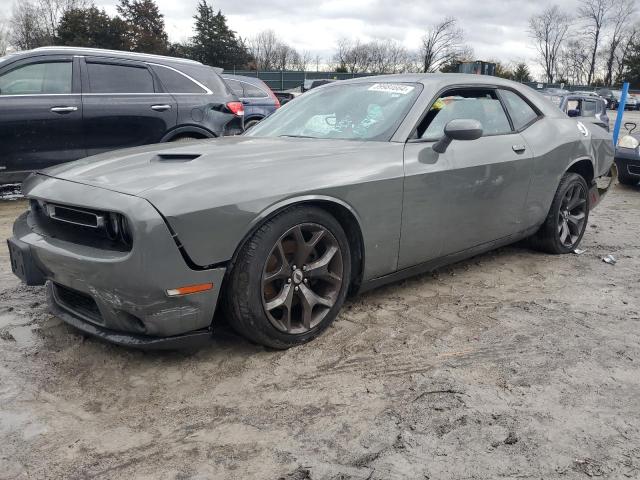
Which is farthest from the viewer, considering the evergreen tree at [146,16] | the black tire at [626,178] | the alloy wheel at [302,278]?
the evergreen tree at [146,16]

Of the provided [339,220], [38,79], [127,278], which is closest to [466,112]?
[339,220]

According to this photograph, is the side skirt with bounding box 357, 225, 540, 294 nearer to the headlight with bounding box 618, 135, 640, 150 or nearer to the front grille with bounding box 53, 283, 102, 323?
the front grille with bounding box 53, 283, 102, 323

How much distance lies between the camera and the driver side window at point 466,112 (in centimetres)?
344

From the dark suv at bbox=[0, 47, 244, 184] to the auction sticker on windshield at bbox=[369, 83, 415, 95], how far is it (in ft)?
11.5

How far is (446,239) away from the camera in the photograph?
11.5ft

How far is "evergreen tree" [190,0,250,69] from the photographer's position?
51781 millimetres

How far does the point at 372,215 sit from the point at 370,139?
540 mm

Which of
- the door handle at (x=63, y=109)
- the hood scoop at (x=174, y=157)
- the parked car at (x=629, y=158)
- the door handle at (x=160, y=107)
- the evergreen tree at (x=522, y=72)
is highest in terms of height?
the evergreen tree at (x=522, y=72)

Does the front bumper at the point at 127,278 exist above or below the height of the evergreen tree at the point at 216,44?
below

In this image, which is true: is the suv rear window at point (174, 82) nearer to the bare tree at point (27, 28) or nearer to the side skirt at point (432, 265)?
the side skirt at point (432, 265)

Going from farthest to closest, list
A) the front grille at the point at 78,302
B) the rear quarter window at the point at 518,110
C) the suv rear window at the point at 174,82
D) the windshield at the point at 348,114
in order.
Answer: the suv rear window at the point at 174,82 → the rear quarter window at the point at 518,110 → the windshield at the point at 348,114 → the front grille at the point at 78,302

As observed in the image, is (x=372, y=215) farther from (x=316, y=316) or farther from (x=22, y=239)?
(x=22, y=239)

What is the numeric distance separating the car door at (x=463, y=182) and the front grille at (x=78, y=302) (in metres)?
1.71

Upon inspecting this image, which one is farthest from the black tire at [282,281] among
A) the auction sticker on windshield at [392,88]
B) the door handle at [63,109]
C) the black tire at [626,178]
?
the black tire at [626,178]
